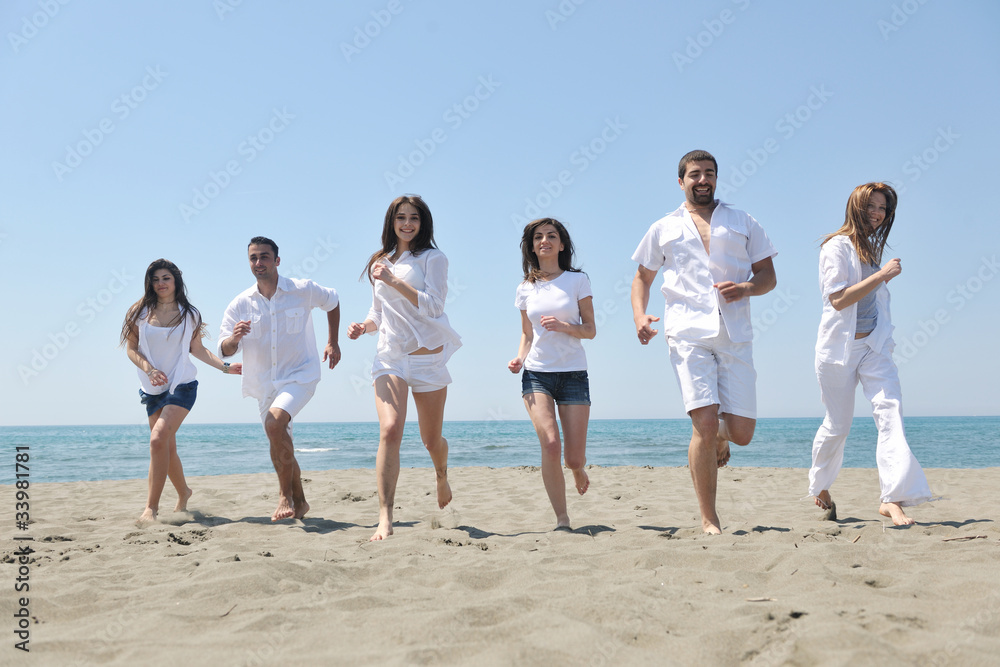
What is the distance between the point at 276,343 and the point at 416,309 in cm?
145

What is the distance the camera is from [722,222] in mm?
4332

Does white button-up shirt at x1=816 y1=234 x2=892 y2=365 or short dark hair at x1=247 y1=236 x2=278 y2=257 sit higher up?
short dark hair at x1=247 y1=236 x2=278 y2=257

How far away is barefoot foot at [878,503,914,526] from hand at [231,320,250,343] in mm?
4785

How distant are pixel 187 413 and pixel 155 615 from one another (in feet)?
11.1

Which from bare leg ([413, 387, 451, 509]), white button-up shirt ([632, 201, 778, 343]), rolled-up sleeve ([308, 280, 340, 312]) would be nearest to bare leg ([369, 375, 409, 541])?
bare leg ([413, 387, 451, 509])

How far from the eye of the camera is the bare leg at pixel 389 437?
176 inches

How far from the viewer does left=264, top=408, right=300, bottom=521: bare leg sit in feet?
16.8

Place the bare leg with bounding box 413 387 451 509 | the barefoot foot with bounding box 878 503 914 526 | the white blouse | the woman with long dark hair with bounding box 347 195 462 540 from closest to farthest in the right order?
the barefoot foot with bounding box 878 503 914 526 < the woman with long dark hair with bounding box 347 195 462 540 < the bare leg with bounding box 413 387 451 509 < the white blouse

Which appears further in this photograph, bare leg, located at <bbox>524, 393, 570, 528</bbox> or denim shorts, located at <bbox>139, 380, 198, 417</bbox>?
denim shorts, located at <bbox>139, 380, 198, 417</bbox>

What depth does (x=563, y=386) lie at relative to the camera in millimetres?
4703

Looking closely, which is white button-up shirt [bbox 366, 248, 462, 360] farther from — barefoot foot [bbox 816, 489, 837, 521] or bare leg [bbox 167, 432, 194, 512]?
barefoot foot [bbox 816, 489, 837, 521]

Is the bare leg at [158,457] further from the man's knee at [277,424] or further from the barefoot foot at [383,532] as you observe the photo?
the barefoot foot at [383,532]

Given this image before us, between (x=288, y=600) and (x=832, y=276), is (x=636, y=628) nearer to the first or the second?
(x=288, y=600)

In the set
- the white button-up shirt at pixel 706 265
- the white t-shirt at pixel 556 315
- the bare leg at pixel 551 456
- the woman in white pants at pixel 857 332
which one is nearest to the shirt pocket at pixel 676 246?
the white button-up shirt at pixel 706 265
